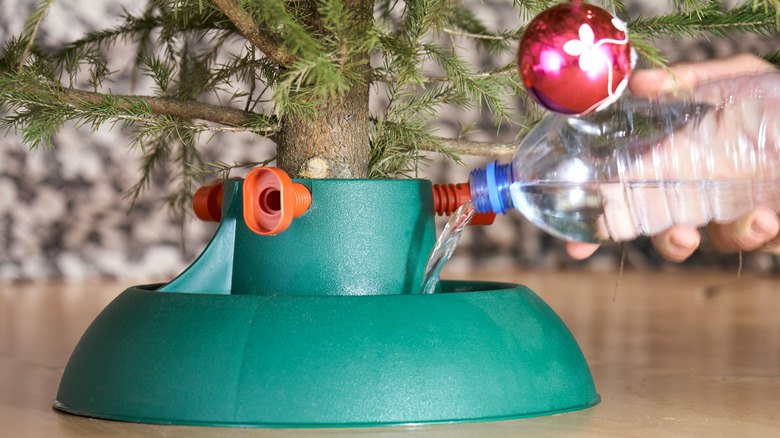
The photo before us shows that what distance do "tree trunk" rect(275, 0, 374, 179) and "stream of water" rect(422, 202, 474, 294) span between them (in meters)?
0.11

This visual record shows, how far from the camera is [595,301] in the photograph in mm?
1748

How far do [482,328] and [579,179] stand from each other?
0.25 m

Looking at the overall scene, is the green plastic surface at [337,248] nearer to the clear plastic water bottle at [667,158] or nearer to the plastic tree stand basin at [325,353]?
the plastic tree stand basin at [325,353]

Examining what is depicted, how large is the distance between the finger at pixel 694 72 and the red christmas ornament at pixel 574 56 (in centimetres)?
19

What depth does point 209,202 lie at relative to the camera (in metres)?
0.79

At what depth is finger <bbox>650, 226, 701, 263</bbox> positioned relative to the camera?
28.5 inches

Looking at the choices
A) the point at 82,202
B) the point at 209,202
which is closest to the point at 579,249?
the point at 209,202

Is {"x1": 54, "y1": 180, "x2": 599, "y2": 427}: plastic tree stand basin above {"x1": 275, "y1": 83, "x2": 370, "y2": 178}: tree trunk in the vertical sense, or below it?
below

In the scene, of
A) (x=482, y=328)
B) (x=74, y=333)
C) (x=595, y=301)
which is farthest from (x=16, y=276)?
(x=482, y=328)

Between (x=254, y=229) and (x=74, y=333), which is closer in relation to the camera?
Result: (x=254, y=229)

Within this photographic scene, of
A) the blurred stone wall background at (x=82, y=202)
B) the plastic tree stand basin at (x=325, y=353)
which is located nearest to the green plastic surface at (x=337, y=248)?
the plastic tree stand basin at (x=325, y=353)

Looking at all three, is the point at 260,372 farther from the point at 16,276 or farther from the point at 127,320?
the point at 16,276

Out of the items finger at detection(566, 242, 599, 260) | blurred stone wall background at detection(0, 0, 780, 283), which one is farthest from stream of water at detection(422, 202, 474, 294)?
blurred stone wall background at detection(0, 0, 780, 283)

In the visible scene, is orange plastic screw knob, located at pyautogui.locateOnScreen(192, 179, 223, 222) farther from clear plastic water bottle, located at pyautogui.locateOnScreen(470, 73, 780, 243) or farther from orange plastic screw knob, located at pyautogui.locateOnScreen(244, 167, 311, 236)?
clear plastic water bottle, located at pyautogui.locateOnScreen(470, 73, 780, 243)
